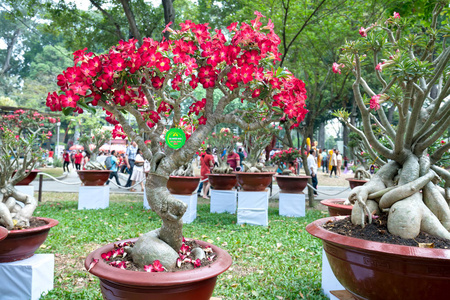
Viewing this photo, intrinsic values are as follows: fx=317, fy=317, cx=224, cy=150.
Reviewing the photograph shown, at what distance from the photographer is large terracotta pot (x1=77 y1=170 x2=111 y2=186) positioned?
6.96 metres

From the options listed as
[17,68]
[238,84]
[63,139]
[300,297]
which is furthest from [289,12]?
[17,68]

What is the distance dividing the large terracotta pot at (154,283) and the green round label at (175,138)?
0.82 m

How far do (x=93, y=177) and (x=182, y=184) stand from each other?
2308 mm

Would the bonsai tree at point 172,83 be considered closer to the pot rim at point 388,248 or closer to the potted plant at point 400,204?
the potted plant at point 400,204

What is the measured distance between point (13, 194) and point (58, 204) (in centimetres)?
485

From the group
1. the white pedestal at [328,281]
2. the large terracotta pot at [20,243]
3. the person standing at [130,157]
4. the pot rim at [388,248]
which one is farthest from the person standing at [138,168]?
the pot rim at [388,248]

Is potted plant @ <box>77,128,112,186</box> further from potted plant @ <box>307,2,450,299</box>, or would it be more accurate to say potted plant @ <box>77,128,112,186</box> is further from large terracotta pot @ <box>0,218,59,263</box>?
potted plant @ <box>307,2,450,299</box>

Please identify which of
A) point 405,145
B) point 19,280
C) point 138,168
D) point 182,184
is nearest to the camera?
point 405,145

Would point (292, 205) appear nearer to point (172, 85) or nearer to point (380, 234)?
point (380, 234)

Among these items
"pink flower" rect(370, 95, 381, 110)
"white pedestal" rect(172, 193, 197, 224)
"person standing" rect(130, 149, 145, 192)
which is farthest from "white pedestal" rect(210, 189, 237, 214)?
"pink flower" rect(370, 95, 381, 110)

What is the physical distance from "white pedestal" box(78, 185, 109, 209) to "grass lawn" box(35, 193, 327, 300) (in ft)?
0.85

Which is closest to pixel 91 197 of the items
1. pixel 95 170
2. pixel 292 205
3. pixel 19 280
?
pixel 95 170

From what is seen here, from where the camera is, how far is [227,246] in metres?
4.29

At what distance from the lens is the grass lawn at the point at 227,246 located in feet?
9.68
